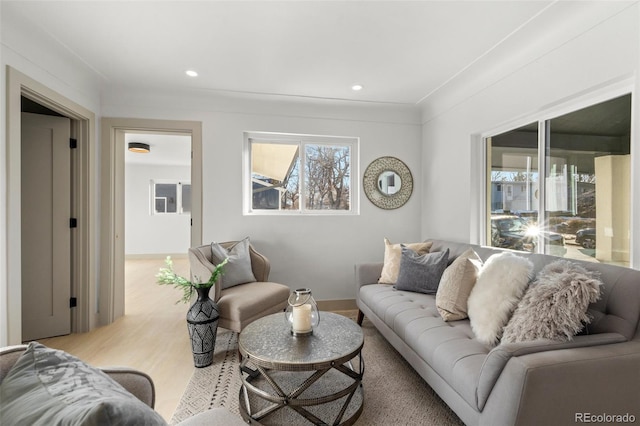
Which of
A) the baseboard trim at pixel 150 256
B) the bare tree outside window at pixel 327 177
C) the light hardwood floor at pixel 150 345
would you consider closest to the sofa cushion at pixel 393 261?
the bare tree outside window at pixel 327 177

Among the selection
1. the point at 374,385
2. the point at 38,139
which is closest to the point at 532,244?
the point at 374,385

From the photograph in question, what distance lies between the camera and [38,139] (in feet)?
8.95

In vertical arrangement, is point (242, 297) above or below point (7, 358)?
below

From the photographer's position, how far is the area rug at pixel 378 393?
166cm

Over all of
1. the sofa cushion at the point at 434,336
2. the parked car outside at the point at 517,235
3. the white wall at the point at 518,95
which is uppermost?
the white wall at the point at 518,95

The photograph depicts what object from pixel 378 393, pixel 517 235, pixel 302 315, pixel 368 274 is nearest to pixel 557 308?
pixel 378 393

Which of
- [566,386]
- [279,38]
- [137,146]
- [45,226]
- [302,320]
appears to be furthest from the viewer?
[137,146]

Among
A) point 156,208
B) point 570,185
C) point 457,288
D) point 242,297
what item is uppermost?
point 570,185

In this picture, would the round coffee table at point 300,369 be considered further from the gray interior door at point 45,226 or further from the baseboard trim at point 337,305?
the gray interior door at point 45,226

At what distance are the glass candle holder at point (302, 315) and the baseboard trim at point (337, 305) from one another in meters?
1.64

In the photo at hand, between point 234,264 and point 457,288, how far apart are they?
1.94 metres

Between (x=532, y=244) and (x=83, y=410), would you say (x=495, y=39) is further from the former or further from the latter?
(x=83, y=410)

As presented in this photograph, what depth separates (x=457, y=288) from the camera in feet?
6.40
